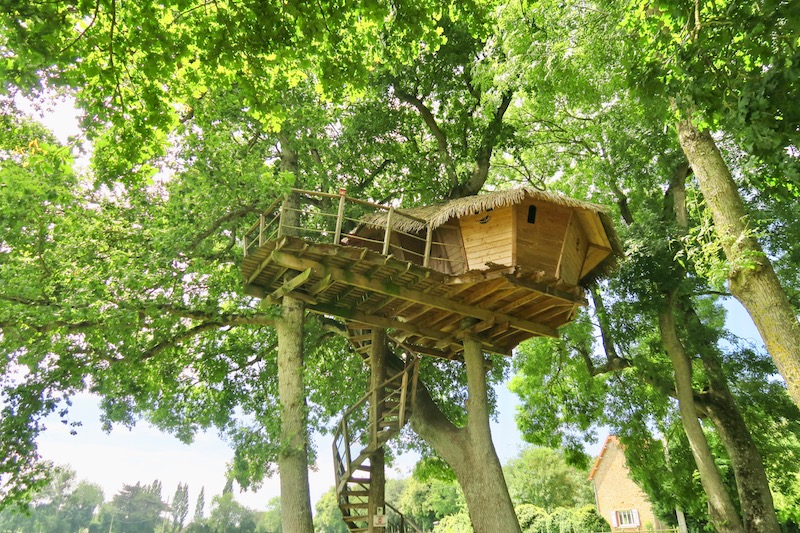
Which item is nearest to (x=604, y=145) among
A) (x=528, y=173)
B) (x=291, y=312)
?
(x=528, y=173)

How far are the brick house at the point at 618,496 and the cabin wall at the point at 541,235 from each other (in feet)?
77.8

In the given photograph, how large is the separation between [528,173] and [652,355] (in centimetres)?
790

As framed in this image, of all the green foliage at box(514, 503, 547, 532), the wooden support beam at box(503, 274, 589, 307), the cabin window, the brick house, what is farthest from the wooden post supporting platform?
the brick house

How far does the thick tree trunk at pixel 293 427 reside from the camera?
10641 millimetres

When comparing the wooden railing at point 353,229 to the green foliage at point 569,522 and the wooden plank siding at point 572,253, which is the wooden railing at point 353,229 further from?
the green foliage at point 569,522

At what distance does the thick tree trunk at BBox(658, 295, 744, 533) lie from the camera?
11.7 meters

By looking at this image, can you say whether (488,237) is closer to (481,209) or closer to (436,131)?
(481,209)

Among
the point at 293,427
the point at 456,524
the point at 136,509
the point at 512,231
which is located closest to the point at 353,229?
the point at 512,231

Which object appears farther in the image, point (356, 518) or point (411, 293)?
point (356, 518)

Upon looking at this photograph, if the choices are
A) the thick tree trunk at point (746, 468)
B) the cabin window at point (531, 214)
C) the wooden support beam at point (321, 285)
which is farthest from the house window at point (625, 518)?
the wooden support beam at point (321, 285)

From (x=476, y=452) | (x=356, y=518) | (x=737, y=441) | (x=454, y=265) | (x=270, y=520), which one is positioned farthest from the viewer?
(x=270, y=520)

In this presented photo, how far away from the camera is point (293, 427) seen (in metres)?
11.2

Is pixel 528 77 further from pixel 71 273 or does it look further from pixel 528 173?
pixel 71 273

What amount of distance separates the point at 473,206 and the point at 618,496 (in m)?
30.5
